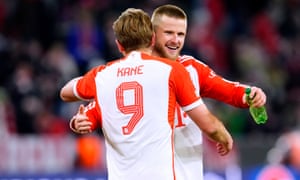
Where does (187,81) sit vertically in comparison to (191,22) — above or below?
below

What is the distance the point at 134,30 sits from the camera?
6355 mm

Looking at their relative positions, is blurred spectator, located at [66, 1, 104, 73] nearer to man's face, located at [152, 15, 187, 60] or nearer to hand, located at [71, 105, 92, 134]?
man's face, located at [152, 15, 187, 60]

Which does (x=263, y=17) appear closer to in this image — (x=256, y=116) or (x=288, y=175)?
(x=288, y=175)

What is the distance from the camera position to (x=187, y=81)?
6383 millimetres

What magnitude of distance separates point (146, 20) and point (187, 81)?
44cm

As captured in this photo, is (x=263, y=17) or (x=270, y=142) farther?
(x=263, y=17)

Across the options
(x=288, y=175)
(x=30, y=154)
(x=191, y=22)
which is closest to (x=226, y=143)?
(x=288, y=175)

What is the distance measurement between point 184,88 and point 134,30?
1.48 ft

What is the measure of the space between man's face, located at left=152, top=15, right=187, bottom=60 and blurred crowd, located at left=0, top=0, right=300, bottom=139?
7325 millimetres

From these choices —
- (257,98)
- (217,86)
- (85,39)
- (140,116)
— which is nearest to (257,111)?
(257,98)

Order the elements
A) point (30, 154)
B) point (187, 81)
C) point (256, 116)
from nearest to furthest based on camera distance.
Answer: point (187, 81), point (256, 116), point (30, 154)

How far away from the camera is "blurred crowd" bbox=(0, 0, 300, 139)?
1464cm

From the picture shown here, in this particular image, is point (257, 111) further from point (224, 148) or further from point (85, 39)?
point (85, 39)

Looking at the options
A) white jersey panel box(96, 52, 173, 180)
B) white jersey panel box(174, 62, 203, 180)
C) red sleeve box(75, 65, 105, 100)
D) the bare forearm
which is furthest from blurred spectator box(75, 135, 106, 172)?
white jersey panel box(96, 52, 173, 180)
